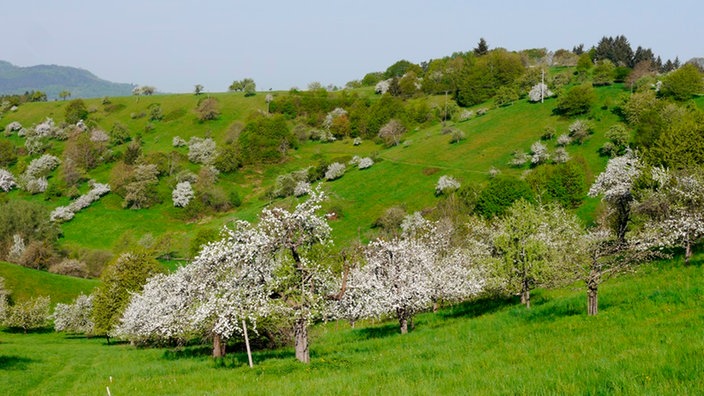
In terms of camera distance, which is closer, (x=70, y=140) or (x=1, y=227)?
(x=1, y=227)

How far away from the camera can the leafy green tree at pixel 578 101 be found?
124 meters

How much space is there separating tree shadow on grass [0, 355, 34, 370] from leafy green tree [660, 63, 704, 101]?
128346mm

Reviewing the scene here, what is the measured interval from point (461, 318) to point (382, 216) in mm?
69464

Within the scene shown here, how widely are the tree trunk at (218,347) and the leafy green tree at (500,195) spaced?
63.4 metres

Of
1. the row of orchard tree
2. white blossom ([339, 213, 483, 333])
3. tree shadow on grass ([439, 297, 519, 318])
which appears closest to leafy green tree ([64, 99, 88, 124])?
the row of orchard tree

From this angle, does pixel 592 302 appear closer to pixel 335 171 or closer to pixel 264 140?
pixel 335 171

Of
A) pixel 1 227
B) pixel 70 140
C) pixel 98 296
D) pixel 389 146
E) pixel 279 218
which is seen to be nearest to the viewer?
pixel 279 218

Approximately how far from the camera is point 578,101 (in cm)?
12394

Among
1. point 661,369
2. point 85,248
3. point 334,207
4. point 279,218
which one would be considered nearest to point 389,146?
point 334,207

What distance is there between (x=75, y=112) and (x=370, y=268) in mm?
193918

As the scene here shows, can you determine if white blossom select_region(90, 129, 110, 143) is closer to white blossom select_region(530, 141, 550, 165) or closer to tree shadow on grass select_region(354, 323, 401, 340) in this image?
white blossom select_region(530, 141, 550, 165)

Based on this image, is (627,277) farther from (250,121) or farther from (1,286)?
(250,121)

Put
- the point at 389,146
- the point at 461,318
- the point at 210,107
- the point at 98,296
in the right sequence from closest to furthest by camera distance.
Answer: the point at 461,318 → the point at 98,296 → the point at 389,146 → the point at 210,107

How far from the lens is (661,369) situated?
10.6 metres
